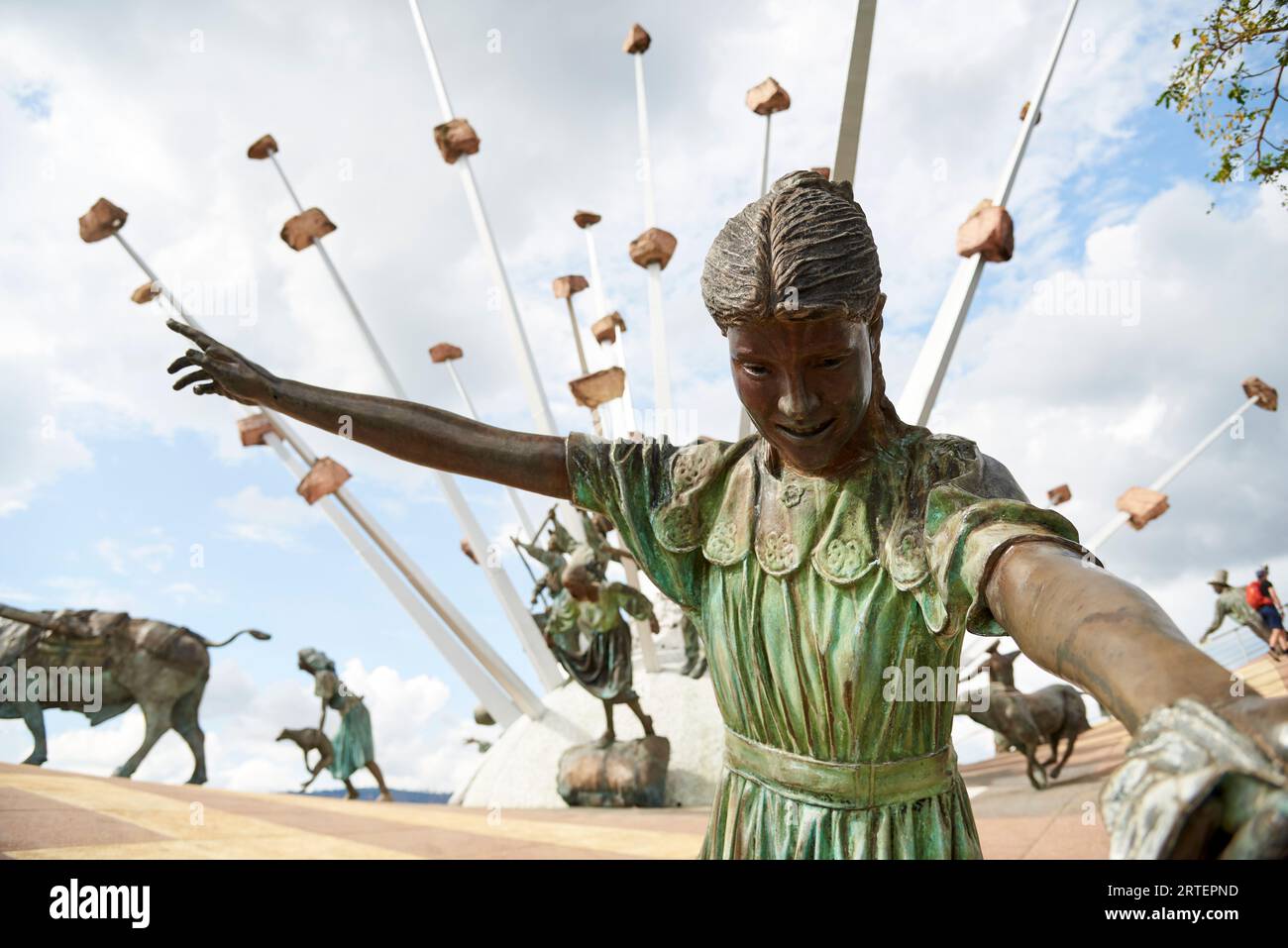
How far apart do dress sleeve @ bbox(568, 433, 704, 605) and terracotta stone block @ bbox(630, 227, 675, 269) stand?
8890 millimetres

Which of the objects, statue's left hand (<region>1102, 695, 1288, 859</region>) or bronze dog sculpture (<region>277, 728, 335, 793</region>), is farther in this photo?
bronze dog sculpture (<region>277, 728, 335, 793</region>)

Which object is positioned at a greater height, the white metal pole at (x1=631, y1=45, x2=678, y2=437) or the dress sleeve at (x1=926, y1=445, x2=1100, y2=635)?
the white metal pole at (x1=631, y1=45, x2=678, y2=437)

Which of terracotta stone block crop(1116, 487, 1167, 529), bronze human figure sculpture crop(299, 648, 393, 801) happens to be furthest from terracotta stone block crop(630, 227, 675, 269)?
terracotta stone block crop(1116, 487, 1167, 529)

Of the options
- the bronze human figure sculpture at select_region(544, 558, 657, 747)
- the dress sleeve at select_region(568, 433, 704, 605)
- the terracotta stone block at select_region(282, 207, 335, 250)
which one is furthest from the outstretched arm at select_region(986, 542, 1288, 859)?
the terracotta stone block at select_region(282, 207, 335, 250)

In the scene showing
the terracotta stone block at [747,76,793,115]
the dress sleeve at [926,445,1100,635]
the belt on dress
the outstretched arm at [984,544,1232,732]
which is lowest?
the belt on dress

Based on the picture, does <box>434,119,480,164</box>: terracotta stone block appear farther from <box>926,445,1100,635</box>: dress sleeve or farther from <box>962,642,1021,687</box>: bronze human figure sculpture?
<box>926,445,1100,635</box>: dress sleeve

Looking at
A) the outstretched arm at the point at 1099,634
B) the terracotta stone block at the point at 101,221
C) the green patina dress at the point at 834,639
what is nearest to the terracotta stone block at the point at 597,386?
the terracotta stone block at the point at 101,221

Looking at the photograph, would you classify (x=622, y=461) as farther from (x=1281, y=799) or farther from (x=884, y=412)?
(x=1281, y=799)

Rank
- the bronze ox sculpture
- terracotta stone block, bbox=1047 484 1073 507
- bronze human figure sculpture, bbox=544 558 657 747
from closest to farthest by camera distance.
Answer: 1. the bronze ox sculpture
2. bronze human figure sculpture, bbox=544 558 657 747
3. terracotta stone block, bbox=1047 484 1073 507

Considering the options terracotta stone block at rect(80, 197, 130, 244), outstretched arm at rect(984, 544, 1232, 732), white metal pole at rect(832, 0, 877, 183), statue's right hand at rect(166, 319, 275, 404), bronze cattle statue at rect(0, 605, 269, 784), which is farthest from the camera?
terracotta stone block at rect(80, 197, 130, 244)

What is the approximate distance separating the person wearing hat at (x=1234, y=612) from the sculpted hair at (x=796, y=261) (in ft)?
45.1

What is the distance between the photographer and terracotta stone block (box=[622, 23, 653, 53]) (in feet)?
35.9
